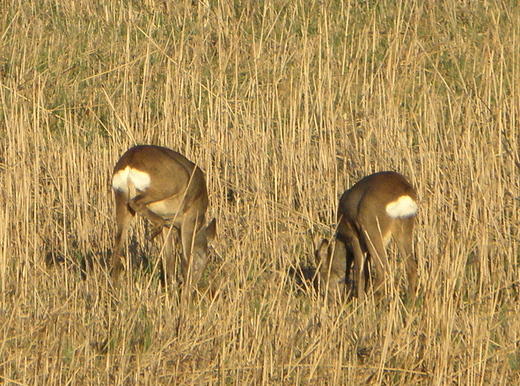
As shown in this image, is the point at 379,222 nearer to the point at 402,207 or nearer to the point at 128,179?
the point at 402,207

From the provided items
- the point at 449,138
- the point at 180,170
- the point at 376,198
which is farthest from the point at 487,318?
the point at 449,138

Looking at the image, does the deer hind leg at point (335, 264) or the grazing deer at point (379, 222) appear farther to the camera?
the deer hind leg at point (335, 264)

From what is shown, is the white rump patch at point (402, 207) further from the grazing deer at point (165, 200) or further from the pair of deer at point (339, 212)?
the grazing deer at point (165, 200)

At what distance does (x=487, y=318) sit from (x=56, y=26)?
6.18 metres

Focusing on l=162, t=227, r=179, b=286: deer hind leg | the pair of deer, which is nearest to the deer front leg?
the pair of deer

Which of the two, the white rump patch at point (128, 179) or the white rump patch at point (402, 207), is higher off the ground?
the white rump patch at point (128, 179)

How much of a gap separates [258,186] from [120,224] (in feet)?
4.10

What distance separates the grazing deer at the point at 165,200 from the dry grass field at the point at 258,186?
162 millimetres

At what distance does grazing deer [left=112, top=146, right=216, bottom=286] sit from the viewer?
5.16m

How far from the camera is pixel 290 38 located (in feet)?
27.3

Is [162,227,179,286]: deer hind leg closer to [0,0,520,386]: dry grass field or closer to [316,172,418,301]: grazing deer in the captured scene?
[0,0,520,386]: dry grass field

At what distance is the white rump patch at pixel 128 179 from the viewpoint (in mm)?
5129

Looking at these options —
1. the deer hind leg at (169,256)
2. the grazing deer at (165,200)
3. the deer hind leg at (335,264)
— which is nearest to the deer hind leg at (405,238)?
the deer hind leg at (335,264)

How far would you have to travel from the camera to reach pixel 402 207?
5.21 meters
